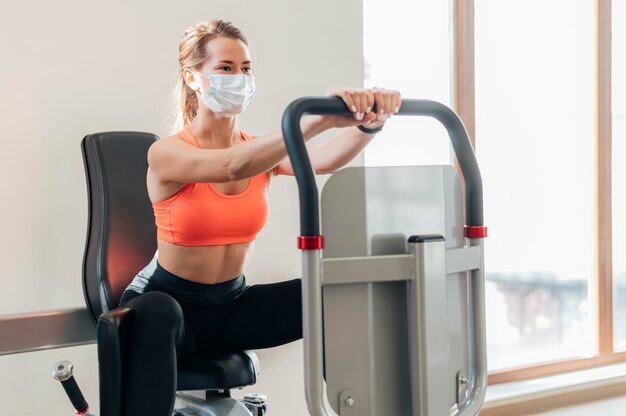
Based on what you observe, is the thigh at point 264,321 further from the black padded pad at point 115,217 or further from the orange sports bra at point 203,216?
the black padded pad at point 115,217

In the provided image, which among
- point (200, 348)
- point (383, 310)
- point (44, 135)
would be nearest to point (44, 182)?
point (44, 135)

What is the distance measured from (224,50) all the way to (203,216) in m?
0.41

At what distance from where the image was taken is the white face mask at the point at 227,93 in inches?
73.1

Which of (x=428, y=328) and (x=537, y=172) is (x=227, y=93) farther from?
(x=537, y=172)

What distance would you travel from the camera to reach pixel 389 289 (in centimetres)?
138

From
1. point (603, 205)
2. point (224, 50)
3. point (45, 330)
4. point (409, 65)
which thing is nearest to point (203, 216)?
point (224, 50)

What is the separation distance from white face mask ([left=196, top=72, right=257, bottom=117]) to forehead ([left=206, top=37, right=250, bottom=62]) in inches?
1.8

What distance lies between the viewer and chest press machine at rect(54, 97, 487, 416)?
1304mm

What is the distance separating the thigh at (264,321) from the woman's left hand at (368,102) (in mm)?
572

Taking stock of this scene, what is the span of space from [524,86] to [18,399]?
2467 mm

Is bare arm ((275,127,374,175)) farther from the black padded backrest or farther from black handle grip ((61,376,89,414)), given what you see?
black handle grip ((61,376,89,414))

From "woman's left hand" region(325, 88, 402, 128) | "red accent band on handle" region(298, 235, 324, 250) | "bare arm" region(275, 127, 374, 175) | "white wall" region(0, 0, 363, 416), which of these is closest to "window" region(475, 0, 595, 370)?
"white wall" region(0, 0, 363, 416)

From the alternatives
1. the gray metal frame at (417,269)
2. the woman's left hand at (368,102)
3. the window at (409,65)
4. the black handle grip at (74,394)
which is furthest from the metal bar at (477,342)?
the window at (409,65)

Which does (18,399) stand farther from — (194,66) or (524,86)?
(524,86)
